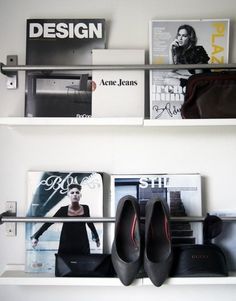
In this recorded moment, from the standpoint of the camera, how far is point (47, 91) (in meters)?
1.05

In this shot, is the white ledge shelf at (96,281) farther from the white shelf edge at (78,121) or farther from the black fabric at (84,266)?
the white shelf edge at (78,121)

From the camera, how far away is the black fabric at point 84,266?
3.09ft

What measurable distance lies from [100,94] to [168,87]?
0.75ft

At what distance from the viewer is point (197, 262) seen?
3.04ft

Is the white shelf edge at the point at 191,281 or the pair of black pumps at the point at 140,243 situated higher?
the pair of black pumps at the point at 140,243

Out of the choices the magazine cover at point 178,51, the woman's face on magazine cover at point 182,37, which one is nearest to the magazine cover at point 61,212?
the magazine cover at point 178,51

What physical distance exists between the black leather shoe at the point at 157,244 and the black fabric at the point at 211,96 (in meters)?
0.32

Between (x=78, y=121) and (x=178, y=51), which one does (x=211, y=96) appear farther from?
(x=78, y=121)

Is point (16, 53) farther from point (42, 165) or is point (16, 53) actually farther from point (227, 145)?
point (227, 145)

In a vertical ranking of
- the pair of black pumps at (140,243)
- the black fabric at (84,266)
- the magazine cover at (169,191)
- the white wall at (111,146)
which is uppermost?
the white wall at (111,146)

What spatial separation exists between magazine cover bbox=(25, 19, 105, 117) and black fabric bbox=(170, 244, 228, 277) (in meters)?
0.55

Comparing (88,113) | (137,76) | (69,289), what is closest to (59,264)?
(69,289)

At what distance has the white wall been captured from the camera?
1069 millimetres

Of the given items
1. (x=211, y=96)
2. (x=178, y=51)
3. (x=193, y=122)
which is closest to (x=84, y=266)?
(x=193, y=122)
